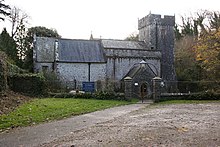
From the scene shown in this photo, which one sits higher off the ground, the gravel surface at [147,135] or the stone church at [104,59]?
the stone church at [104,59]

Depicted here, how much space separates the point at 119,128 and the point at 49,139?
2.79 metres

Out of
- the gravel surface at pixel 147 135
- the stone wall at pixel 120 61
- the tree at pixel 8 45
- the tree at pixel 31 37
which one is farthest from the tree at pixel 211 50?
the tree at pixel 8 45

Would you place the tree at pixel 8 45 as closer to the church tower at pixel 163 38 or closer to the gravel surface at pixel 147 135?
the church tower at pixel 163 38

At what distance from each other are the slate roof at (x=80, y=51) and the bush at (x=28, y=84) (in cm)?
782

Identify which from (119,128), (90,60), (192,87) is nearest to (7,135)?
(119,128)

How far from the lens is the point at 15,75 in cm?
2789

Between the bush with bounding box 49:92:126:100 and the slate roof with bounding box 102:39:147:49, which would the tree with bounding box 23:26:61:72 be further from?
the bush with bounding box 49:92:126:100

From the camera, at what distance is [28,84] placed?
92.4 ft

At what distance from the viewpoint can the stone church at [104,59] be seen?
35.7 meters

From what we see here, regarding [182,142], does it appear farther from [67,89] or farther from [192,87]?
[192,87]

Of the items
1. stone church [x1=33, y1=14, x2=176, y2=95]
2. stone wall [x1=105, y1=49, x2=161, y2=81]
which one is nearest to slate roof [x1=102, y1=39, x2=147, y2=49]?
stone church [x1=33, y1=14, x2=176, y2=95]

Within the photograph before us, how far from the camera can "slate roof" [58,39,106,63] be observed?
3669 cm

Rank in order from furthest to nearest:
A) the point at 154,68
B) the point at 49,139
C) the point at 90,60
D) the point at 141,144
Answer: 1. the point at 154,68
2. the point at 90,60
3. the point at 49,139
4. the point at 141,144

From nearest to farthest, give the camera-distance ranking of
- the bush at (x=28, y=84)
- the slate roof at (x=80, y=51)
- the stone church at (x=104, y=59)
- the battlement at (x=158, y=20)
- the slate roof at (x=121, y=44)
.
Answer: the bush at (x=28, y=84) < the stone church at (x=104, y=59) < the slate roof at (x=80, y=51) < the slate roof at (x=121, y=44) < the battlement at (x=158, y=20)
